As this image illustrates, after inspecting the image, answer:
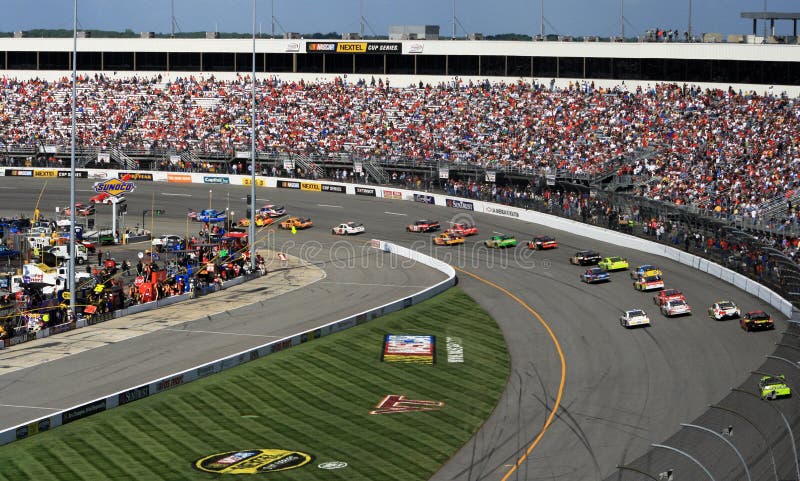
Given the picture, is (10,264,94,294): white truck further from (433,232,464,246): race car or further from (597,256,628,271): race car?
(597,256,628,271): race car

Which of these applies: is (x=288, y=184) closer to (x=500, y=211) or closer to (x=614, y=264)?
(x=500, y=211)

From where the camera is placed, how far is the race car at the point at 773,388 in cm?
4122

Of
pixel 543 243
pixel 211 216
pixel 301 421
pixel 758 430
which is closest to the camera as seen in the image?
pixel 758 430

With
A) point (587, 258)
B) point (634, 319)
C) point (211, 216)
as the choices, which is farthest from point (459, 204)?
point (634, 319)

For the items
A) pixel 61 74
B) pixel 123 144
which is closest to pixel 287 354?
pixel 123 144

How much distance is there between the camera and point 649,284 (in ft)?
222

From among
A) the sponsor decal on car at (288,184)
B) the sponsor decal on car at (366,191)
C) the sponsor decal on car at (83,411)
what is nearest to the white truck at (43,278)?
the sponsor decal on car at (83,411)

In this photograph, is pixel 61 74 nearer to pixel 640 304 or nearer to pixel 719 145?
pixel 719 145

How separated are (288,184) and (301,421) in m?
58.9

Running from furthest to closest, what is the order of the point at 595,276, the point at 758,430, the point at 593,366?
1. the point at 595,276
2. the point at 593,366
3. the point at 758,430

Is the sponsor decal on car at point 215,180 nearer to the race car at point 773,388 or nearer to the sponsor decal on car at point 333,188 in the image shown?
the sponsor decal on car at point 333,188

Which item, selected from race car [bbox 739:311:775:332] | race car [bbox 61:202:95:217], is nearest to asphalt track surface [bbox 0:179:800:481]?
race car [bbox 739:311:775:332]

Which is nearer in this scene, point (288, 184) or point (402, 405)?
point (402, 405)

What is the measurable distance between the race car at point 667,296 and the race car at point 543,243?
15.4 metres
